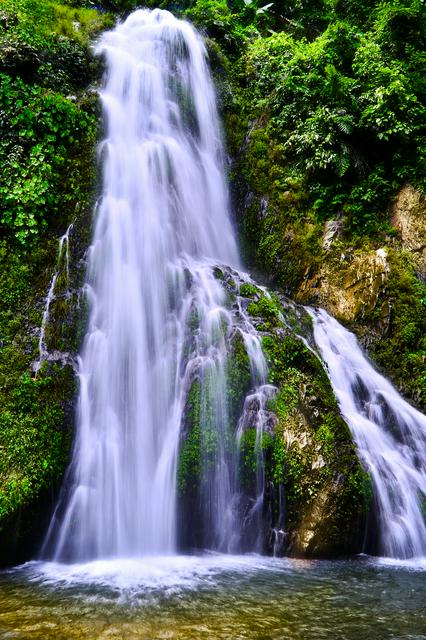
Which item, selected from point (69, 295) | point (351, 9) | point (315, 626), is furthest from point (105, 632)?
point (351, 9)

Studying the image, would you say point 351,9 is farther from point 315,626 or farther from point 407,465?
point 315,626

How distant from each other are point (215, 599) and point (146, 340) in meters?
3.70

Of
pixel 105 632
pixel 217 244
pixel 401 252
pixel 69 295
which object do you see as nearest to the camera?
pixel 105 632

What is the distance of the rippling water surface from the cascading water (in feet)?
1.72

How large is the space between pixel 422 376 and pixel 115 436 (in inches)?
207

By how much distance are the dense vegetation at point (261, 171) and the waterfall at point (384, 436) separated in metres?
0.65

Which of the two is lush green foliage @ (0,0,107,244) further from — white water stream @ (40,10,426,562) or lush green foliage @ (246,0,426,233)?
lush green foliage @ (246,0,426,233)

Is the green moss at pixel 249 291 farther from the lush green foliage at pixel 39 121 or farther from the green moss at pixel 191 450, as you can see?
the lush green foliage at pixel 39 121

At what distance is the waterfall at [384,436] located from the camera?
216 inches

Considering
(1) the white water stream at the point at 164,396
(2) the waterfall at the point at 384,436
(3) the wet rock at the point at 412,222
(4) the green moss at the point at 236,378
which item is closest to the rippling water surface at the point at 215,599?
(1) the white water stream at the point at 164,396

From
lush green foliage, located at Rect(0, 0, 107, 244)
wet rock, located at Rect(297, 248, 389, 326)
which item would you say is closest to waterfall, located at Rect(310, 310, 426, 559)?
wet rock, located at Rect(297, 248, 389, 326)

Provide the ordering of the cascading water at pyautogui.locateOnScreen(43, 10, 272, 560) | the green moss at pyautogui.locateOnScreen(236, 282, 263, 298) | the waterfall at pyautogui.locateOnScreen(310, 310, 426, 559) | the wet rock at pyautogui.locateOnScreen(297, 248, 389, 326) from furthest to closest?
the wet rock at pyautogui.locateOnScreen(297, 248, 389, 326) → the green moss at pyautogui.locateOnScreen(236, 282, 263, 298) → the waterfall at pyautogui.locateOnScreen(310, 310, 426, 559) → the cascading water at pyautogui.locateOnScreen(43, 10, 272, 560)

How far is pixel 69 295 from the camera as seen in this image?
21.0 feet

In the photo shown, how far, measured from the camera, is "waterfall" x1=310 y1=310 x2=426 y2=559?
18.0 feet
